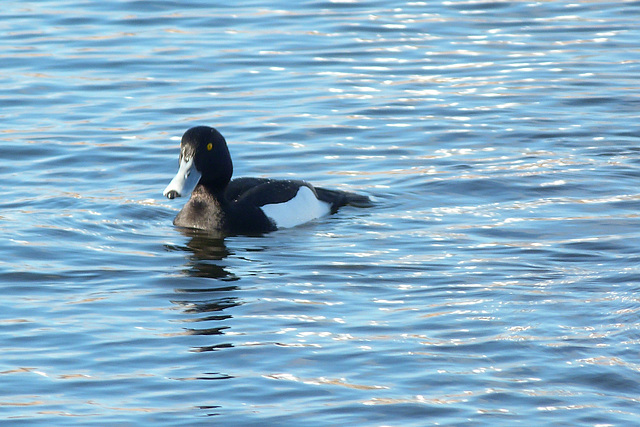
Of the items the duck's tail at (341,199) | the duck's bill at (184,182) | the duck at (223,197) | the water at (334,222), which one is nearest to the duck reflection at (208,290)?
the water at (334,222)

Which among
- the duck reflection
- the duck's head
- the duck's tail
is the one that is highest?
the duck's head

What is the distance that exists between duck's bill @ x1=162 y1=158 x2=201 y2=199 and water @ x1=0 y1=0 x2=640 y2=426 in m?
0.33

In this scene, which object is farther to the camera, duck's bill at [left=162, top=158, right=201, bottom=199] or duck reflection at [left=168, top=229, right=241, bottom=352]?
duck's bill at [left=162, top=158, right=201, bottom=199]

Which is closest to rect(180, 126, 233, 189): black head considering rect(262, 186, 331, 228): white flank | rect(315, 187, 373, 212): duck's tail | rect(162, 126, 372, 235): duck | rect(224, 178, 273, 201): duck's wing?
rect(162, 126, 372, 235): duck

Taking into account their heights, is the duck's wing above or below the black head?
below

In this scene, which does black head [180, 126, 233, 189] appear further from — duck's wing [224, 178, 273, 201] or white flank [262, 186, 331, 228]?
white flank [262, 186, 331, 228]

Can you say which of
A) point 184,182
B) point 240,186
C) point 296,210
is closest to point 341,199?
point 296,210

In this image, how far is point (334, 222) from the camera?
10.0m

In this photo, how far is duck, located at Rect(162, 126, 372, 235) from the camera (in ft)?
32.2

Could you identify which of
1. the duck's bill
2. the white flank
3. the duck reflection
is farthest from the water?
the duck's bill

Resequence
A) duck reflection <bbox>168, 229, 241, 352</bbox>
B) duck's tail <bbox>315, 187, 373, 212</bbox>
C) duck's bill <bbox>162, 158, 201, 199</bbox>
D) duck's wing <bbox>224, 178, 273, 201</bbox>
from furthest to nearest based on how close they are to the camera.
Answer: duck's tail <bbox>315, 187, 373, 212</bbox> < duck's wing <bbox>224, 178, 273, 201</bbox> < duck's bill <bbox>162, 158, 201, 199</bbox> < duck reflection <bbox>168, 229, 241, 352</bbox>

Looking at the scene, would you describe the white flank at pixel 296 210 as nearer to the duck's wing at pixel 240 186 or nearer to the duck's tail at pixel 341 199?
the duck's tail at pixel 341 199

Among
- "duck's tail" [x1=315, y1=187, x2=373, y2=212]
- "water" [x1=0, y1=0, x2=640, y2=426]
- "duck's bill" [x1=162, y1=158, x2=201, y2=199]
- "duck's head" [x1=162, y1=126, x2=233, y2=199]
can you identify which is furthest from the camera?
"duck's tail" [x1=315, y1=187, x2=373, y2=212]

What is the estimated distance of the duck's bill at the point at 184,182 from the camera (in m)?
9.74
